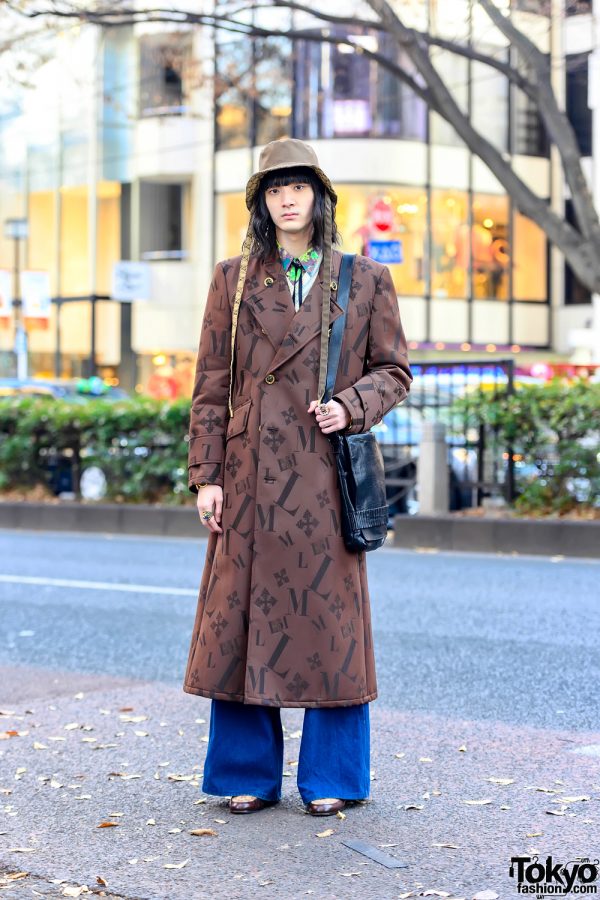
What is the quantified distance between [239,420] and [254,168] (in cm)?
3085

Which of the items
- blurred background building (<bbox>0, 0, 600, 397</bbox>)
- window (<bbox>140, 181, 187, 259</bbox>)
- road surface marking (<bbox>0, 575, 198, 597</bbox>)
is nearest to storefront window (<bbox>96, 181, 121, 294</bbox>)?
blurred background building (<bbox>0, 0, 600, 397</bbox>)

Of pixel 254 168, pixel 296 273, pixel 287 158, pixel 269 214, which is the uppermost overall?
pixel 254 168

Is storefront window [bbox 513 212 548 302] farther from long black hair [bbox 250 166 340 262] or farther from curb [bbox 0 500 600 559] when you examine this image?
long black hair [bbox 250 166 340 262]

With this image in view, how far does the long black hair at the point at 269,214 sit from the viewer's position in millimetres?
4590

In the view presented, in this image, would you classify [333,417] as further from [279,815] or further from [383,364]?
[279,815]

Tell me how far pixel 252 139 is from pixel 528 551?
904 inches

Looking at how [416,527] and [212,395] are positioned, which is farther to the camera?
[416,527]

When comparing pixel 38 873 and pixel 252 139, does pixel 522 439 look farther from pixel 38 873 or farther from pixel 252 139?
pixel 252 139

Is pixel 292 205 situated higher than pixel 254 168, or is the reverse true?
pixel 254 168

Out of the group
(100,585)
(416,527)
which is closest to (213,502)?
(100,585)

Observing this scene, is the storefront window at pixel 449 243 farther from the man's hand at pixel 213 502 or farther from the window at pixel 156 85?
the man's hand at pixel 213 502

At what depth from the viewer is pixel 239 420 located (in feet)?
15.1

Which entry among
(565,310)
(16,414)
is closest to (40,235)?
(565,310)

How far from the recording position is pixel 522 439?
48.0 ft
